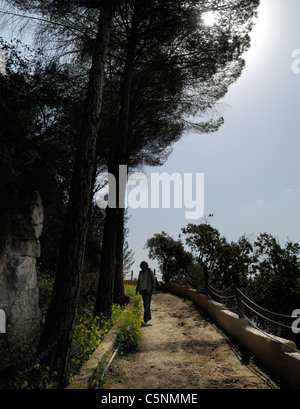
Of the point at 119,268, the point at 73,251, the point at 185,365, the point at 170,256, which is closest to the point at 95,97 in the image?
the point at 73,251

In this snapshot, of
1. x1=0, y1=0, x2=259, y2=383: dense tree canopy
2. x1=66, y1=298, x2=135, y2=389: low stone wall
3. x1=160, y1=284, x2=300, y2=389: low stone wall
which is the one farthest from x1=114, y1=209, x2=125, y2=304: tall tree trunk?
x1=66, y1=298, x2=135, y2=389: low stone wall

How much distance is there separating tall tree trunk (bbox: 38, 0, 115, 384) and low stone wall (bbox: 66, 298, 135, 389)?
1.03 ft

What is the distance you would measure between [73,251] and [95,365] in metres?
1.62

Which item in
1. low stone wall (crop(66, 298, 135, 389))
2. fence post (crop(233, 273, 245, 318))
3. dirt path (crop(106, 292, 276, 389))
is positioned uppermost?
fence post (crop(233, 273, 245, 318))

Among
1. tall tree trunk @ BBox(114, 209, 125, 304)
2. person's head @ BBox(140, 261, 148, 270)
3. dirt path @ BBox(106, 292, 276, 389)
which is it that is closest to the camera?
dirt path @ BBox(106, 292, 276, 389)

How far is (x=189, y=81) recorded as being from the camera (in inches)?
453

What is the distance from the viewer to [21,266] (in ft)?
18.3

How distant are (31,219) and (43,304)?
2.17 metres

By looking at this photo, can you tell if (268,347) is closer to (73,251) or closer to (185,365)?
(185,365)

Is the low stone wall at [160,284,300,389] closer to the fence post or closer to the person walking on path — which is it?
the fence post

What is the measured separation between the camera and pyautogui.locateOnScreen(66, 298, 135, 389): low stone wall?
12.2 ft

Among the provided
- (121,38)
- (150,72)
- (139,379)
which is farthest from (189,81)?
(139,379)

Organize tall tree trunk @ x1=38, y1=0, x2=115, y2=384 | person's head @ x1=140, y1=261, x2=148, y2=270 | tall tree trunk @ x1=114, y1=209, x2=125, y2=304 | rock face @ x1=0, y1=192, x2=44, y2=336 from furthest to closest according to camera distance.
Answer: tall tree trunk @ x1=114, y1=209, x2=125, y2=304, person's head @ x1=140, y1=261, x2=148, y2=270, rock face @ x1=0, y1=192, x2=44, y2=336, tall tree trunk @ x1=38, y1=0, x2=115, y2=384

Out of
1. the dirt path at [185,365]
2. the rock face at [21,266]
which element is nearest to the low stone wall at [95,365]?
the dirt path at [185,365]
